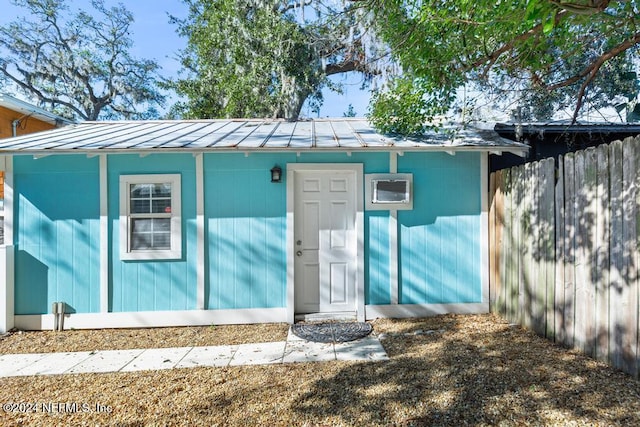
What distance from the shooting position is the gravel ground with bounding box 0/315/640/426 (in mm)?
2385

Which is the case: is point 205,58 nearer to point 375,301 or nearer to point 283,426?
point 375,301

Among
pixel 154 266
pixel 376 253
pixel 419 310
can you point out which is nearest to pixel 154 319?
pixel 154 266

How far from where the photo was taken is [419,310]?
4637 mm

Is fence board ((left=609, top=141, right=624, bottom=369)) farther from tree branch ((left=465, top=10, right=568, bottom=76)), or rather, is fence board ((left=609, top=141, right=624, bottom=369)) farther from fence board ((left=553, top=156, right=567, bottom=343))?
tree branch ((left=465, top=10, right=568, bottom=76))

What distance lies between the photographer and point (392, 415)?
239 cm

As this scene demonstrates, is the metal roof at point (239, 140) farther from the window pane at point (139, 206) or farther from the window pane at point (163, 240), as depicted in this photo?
the window pane at point (163, 240)

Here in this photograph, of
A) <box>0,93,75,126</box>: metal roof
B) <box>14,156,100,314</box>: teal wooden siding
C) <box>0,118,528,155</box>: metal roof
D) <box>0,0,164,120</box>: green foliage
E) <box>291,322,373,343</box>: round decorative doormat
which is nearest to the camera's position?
<box>291,322,373,343</box>: round decorative doormat

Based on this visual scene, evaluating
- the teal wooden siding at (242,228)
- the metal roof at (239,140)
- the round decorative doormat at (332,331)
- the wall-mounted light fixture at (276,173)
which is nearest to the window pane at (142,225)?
the teal wooden siding at (242,228)

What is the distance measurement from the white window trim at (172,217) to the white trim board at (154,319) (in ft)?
2.63

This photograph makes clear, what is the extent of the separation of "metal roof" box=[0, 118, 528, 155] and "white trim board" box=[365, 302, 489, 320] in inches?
86.4

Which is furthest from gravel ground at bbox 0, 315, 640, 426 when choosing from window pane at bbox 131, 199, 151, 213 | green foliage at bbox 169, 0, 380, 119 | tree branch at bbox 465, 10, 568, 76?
green foliage at bbox 169, 0, 380, 119

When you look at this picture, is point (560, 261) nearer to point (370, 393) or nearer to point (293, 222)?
point (370, 393)

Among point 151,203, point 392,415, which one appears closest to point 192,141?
point 151,203

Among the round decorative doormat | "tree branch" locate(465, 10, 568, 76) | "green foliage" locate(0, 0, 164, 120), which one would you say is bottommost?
the round decorative doormat
